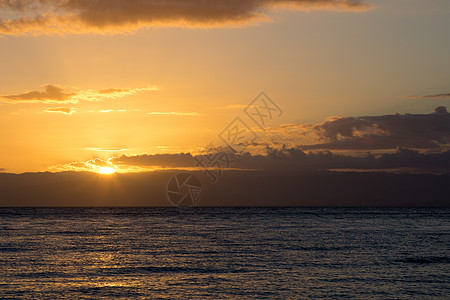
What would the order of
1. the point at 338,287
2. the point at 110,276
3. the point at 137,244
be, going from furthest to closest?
the point at 137,244
the point at 110,276
the point at 338,287

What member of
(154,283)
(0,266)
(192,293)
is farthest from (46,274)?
(192,293)

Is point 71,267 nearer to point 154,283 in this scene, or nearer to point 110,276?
point 110,276

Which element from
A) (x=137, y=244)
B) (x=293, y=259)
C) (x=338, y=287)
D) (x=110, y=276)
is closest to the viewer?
(x=338, y=287)

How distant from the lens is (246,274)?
137 feet

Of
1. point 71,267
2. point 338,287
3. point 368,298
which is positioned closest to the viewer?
point 368,298

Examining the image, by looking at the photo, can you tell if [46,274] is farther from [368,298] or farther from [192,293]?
[368,298]

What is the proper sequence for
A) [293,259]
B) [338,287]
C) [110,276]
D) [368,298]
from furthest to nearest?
1. [293,259]
2. [110,276]
3. [338,287]
4. [368,298]

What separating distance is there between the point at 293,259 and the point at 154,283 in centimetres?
1834

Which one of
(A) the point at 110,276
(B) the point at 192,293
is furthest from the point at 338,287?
(A) the point at 110,276

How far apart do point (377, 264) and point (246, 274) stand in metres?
14.8

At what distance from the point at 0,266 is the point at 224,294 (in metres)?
24.2

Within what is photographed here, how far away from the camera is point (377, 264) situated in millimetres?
48625

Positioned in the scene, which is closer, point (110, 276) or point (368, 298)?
point (368, 298)

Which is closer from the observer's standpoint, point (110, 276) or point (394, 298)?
point (394, 298)
